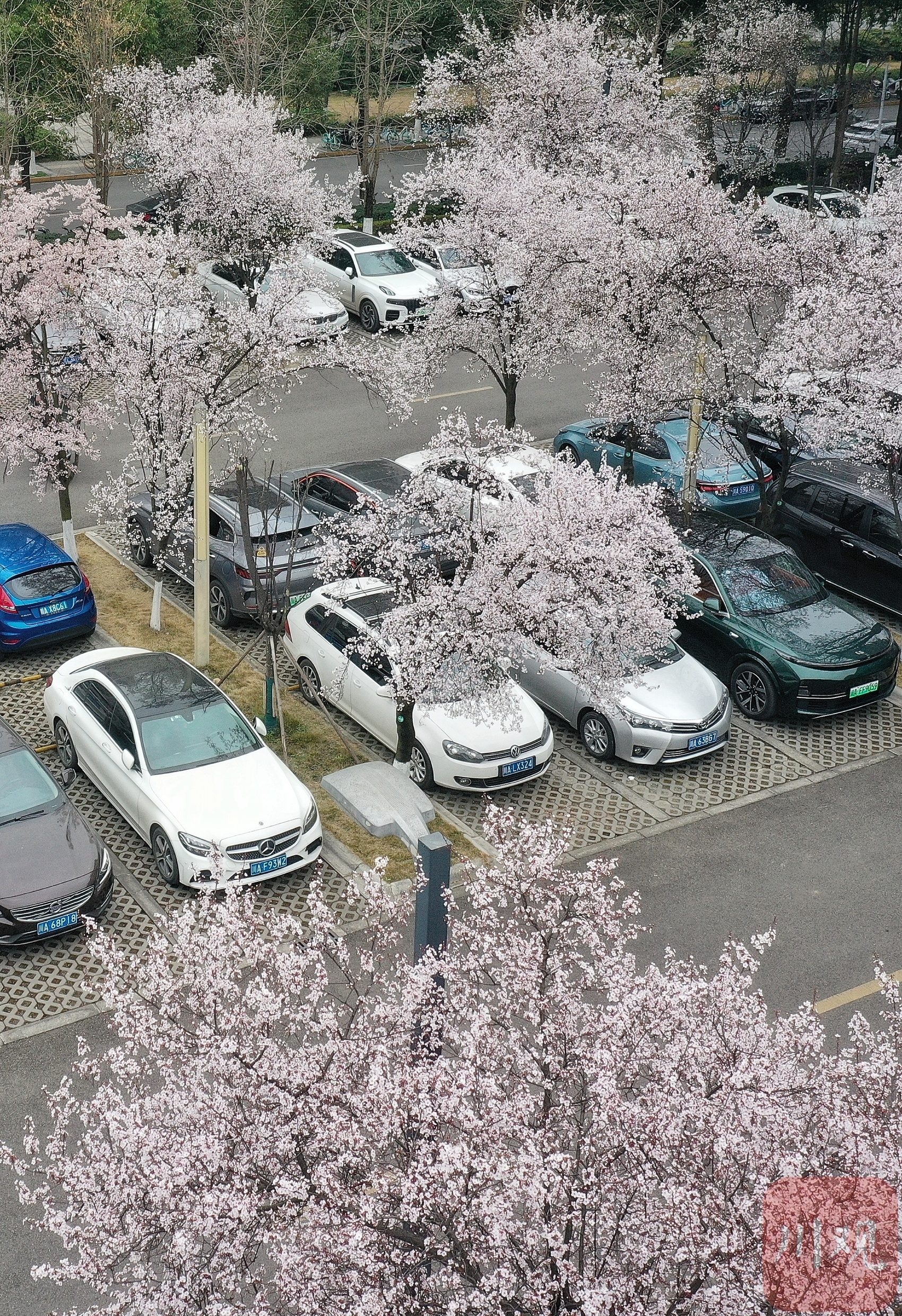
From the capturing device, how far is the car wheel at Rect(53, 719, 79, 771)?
14328 mm

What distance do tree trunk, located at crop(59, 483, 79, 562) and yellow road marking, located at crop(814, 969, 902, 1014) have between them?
36.1 ft

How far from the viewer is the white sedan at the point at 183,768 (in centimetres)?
1245

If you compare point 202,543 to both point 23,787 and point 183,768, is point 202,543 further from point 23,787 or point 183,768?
point 23,787

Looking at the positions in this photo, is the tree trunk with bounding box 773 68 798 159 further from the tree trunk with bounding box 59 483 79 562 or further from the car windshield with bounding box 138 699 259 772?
the car windshield with bounding box 138 699 259 772

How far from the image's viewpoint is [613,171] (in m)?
21.2

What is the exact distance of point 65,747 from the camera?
14.5m

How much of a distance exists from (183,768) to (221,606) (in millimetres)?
4866

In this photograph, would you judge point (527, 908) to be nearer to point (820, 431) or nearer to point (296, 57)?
point (820, 431)

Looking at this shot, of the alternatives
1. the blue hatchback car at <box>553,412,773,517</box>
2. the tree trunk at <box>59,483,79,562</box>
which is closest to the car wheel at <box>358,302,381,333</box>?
the blue hatchback car at <box>553,412,773,517</box>

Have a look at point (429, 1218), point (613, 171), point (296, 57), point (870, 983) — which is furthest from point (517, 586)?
point (296, 57)

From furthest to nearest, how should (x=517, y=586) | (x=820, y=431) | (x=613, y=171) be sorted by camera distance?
(x=613, y=171), (x=820, y=431), (x=517, y=586)

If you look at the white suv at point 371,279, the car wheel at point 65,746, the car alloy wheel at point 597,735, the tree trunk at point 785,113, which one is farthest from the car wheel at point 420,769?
the tree trunk at point 785,113

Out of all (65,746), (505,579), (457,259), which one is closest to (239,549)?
(65,746)

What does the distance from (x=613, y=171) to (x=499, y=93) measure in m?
8.48
